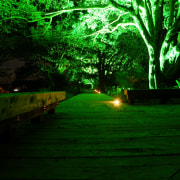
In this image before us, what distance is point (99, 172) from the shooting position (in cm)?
163

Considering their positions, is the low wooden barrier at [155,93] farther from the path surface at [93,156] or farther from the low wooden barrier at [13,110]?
the low wooden barrier at [13,110]

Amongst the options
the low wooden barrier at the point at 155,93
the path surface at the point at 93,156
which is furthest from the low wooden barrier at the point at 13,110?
the low wooden barrier at the point at 155,93

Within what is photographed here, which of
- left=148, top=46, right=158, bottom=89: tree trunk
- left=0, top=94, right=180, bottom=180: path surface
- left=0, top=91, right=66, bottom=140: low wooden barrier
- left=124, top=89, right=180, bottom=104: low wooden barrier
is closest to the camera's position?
left=0, top=94, right=180, bottom=180: path surface

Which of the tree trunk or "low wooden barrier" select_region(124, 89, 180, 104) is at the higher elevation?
the tree trunk

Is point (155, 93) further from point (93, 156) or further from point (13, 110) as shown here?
point (13, 110)

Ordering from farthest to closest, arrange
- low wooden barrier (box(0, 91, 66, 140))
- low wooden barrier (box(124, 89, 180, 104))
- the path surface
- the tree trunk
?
1. the tree trunk
2. low wooden barrier (box(124, 89, 180, 104))
3. low wooden barrier (box(0, 91, 66, 140))
4. the path surface

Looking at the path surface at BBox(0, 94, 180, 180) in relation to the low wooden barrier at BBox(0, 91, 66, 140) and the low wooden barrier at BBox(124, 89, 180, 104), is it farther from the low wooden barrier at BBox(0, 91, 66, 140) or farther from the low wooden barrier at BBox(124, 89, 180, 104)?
the low wooden barrier at BBox(124, 89, 180, 104)

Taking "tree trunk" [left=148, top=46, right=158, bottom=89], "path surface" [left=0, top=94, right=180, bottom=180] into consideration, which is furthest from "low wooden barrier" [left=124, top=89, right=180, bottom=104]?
"path surface" [left=0, top=94, right=180, bottom=180]

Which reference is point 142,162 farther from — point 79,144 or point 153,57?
point 153,57

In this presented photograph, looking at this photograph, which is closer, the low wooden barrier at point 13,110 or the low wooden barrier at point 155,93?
the low wooden barrier at point 13,110

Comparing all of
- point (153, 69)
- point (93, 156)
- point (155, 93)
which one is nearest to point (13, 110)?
point (93, 156)

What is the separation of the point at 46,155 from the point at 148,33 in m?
9.53

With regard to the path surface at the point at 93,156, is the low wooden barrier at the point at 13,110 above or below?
above

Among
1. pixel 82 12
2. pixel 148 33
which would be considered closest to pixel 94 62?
pixel 82 12
